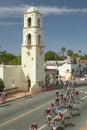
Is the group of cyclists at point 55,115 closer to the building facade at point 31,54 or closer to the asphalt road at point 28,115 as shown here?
the asphalt road at point 28,115

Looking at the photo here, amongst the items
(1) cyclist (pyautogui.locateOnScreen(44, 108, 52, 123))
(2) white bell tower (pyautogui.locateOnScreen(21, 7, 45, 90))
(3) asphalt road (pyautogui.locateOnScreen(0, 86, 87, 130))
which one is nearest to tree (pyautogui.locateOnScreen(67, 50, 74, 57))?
(2) white bell tower (pyautogui.locateOnScreen(21, 7, 45, 90))

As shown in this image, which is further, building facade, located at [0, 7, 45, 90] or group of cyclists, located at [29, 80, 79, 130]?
building facade, located at [0, 7, 45, 90]

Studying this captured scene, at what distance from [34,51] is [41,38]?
11.1 feet

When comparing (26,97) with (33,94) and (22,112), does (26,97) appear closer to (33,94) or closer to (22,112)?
(33,94)

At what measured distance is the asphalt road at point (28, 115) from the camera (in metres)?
25.6

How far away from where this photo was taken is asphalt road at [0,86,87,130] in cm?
2557

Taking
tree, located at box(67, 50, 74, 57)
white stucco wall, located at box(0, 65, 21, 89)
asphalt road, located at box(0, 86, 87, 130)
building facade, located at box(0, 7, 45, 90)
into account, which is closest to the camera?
asphalt road, located at box(0, 86, 87, 130)

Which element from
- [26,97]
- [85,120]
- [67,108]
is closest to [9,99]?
[26,97]

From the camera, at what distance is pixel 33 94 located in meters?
48.0

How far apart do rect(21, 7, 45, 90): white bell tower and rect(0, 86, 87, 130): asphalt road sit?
13381 mm

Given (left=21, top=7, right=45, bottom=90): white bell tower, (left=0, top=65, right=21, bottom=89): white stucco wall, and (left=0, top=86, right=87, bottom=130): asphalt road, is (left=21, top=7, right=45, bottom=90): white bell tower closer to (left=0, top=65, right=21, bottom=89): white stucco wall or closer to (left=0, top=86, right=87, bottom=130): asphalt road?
(left=0, top=65, right=21, bottom=89): white stucco wall

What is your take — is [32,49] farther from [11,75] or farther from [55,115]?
[55,115]

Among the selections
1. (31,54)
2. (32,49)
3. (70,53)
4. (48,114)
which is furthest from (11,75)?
(70,53)

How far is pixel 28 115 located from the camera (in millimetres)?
30328
